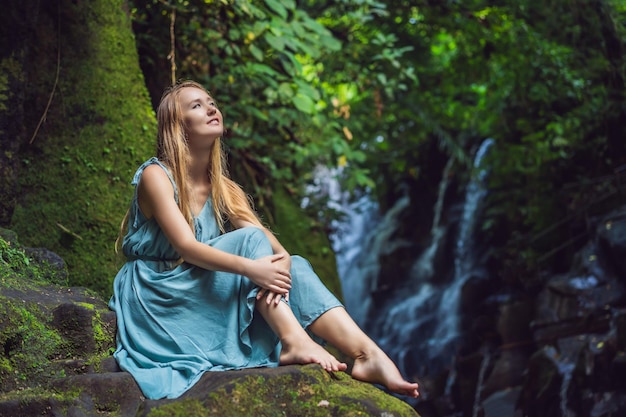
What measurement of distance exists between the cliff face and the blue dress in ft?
→ 0.41

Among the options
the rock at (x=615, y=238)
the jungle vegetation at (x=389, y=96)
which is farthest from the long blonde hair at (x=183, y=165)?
the rock at (x=615, y=238)

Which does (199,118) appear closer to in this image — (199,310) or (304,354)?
(199,310)

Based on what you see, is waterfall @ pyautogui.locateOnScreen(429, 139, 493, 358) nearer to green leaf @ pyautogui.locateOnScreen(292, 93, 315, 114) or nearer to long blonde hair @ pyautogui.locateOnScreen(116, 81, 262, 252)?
green leaf @ pyautogui.locateOnScreen(292, 93, 315, 114)

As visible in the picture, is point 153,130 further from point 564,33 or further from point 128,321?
point 564,33

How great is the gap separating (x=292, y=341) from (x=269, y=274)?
0.89 feet

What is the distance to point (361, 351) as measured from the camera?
2.98m

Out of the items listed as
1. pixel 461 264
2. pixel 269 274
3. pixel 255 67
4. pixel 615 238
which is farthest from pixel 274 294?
pixel 461 264

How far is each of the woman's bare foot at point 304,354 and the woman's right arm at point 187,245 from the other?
8.2 inches

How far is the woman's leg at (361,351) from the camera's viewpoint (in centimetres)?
286

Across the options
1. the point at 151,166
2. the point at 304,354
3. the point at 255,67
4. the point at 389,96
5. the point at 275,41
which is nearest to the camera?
the point at 304,354

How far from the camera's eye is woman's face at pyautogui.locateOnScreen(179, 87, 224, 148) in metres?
3.30

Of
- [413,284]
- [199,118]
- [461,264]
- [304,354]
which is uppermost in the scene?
[199,118]

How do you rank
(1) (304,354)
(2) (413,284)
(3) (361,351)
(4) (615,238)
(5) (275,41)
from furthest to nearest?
(2) (413,284), (4) (615,238), (5) (275,41), (3) (361,351), (1) (304,354)

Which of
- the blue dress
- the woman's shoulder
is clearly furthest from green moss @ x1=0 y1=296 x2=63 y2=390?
the woman's shoulder
